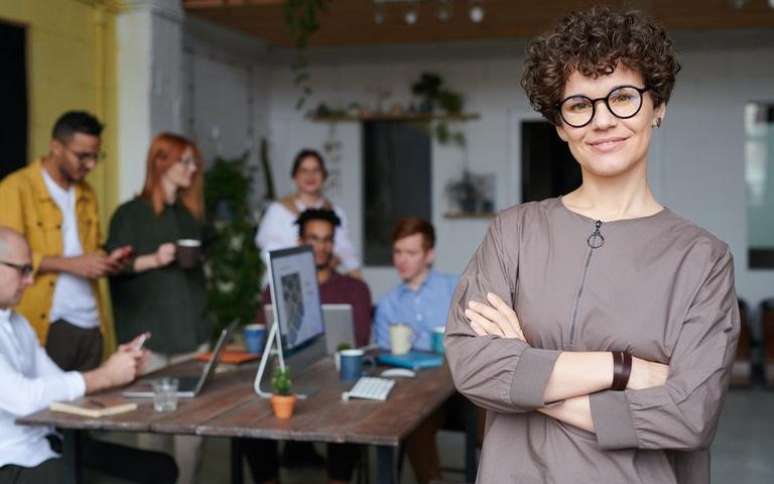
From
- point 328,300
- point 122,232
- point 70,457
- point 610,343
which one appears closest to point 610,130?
→ point 610,343

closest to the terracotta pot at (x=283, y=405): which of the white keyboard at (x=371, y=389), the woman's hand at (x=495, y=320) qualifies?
the white keyboard at (x=371, y=389)

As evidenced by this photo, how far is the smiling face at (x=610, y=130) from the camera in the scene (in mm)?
1533

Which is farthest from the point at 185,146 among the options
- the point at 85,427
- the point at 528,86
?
the point at 528,86

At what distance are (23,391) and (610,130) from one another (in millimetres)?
1923

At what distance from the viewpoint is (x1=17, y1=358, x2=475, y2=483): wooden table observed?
8.16 ft

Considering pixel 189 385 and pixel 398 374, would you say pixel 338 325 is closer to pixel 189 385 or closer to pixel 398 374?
pixel 398 374

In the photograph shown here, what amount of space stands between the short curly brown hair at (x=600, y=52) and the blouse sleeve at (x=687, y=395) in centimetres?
35

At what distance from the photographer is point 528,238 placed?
64.4 inches

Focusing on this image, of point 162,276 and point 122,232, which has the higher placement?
point 122,232

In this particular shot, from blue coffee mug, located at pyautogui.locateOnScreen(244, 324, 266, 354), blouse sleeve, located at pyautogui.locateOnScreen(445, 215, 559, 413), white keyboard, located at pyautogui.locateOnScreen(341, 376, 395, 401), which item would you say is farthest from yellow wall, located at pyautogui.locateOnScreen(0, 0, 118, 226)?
blouse sleeve, located at pyautogui.locateOnScreen(445, 215, 559, 413)

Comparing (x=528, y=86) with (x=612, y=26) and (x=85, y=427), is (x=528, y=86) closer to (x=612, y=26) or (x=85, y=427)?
(x=612, y=26)

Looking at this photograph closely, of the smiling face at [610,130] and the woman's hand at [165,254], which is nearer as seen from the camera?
the smiling face at [610,130]

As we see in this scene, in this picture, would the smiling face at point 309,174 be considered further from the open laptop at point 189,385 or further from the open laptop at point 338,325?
the open laptop at point 189,385

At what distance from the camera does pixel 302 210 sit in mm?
5137
